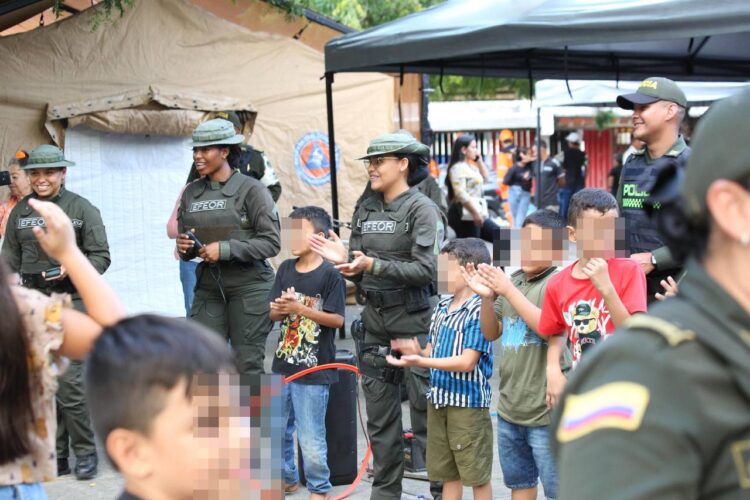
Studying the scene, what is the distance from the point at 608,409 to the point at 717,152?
0.41m

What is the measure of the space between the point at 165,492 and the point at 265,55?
9.84 m

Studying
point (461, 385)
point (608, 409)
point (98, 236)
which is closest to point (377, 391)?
point (461, 385)

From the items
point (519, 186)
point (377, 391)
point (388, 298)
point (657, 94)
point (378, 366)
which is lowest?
point (377, 391)

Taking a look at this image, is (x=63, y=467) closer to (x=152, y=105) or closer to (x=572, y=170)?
(x=152, y=105)

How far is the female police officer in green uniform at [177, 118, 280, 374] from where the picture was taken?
677 cm

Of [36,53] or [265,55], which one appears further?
[265,55]

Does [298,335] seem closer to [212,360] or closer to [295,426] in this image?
[295,426]

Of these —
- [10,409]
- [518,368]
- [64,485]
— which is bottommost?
[64,485]

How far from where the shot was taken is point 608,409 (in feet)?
4.94

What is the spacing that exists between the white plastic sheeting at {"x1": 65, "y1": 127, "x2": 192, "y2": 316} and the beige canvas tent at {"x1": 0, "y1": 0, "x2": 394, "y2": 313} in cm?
1

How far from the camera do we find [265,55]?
1148 cm

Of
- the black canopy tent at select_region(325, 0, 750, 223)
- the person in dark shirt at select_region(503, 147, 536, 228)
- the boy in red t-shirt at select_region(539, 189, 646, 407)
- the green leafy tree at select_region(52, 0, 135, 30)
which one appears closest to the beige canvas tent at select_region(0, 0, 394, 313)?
the green leafy tree at select_region(52, 0, 135, 30)

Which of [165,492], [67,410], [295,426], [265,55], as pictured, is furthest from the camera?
[265,55]

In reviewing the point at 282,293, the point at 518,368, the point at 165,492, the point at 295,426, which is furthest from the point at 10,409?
the point at 295,426
